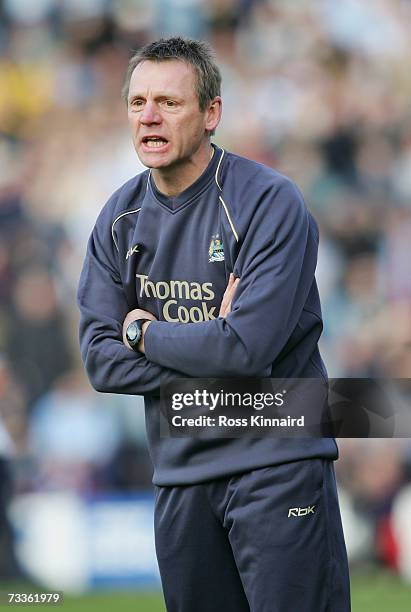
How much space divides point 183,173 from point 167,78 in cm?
30

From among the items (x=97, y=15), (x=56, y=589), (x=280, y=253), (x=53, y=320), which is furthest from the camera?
(x=97, y=15)

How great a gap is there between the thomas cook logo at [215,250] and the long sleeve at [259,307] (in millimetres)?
88

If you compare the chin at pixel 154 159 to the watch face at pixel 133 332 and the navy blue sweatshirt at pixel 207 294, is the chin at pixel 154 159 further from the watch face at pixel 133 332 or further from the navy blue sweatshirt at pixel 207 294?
the watch face at pixel 133 332

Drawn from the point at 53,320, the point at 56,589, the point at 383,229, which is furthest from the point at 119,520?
the point at 383,229

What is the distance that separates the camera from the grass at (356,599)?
24.1 ft

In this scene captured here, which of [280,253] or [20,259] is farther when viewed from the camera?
[20,259]

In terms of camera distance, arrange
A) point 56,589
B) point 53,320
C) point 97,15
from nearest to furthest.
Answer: point 56,589 → point 53,320 → point 97,15

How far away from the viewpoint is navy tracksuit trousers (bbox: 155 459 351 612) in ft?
11.6

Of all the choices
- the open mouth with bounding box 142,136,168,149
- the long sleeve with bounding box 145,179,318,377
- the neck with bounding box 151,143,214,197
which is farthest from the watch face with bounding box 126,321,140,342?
the open mouth with bounding box 142,136,168,149

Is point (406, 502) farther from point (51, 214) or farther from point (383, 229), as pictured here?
point (51, 214)

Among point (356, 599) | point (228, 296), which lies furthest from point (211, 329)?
point (356, 599)

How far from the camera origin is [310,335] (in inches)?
148

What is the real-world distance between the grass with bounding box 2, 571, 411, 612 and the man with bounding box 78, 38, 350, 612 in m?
3.65

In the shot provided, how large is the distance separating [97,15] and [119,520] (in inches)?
147
